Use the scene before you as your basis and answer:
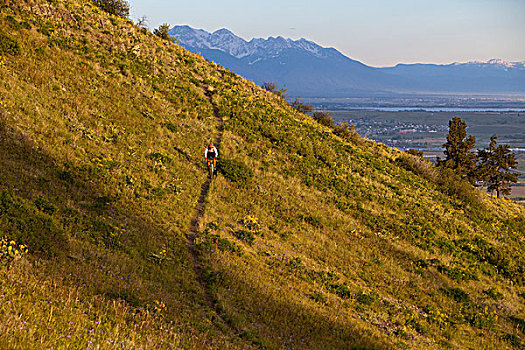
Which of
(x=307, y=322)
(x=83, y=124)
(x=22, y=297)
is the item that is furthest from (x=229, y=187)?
(x=22, y=297)

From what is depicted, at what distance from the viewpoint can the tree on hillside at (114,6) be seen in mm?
37469

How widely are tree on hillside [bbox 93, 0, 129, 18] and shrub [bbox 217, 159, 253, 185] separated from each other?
28665 millimetres

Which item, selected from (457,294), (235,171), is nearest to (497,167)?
(457,294)

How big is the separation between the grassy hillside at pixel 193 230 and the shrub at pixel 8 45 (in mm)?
117

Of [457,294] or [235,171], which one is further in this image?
[235,171]

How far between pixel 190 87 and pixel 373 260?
73.9 feet

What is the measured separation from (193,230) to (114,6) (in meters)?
36.4

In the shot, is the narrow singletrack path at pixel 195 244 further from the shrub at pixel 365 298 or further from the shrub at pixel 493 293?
the shrub at pixel 493 293

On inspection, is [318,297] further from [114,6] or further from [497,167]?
[497,167]

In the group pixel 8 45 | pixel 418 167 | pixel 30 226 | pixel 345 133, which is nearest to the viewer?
pixel 30 226

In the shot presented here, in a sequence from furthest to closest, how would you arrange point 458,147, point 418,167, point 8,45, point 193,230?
point 458,147
point 418,167
point 8,45
point 193,230

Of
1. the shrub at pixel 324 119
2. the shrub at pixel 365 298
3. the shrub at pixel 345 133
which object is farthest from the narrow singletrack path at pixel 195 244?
the shrub at pixel 324 119

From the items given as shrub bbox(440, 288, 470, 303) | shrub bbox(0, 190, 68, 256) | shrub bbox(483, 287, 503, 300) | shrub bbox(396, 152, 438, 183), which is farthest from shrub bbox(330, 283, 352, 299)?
shrub bbox(396, 152, 438, 183)

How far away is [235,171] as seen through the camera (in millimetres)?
20078
